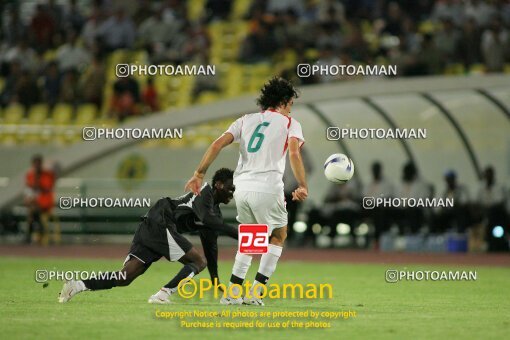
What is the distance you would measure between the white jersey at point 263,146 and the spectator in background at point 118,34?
52.5ft

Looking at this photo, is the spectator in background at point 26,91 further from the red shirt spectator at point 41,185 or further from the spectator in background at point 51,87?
the red shirt spectator at point 41,185

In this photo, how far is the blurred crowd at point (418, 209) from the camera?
2208 cm

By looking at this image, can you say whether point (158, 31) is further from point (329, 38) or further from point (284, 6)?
point (329, 38)

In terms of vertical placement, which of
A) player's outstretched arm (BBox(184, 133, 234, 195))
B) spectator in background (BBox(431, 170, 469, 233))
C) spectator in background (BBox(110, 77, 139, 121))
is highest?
spectator in background (BBox(110, 77, 139, 121))

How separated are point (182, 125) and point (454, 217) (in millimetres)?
5578

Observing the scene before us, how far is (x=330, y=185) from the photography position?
23.9 meters

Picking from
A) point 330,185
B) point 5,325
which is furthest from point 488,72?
point 5,325

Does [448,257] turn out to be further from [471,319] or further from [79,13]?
[79,13]

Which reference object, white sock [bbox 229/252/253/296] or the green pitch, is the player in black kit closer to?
the green pitch

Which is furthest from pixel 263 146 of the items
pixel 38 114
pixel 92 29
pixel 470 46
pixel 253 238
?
pixel 92 29

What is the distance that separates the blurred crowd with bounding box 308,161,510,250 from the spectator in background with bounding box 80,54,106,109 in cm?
568

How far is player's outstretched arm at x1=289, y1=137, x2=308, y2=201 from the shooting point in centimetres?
1102

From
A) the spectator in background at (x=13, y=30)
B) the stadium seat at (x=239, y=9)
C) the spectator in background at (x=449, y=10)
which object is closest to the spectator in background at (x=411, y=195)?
the spectator in background at (x=449, y=10)

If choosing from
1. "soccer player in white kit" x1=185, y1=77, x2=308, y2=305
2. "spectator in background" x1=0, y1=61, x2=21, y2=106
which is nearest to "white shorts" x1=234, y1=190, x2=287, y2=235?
"soccer player in white kit" x1=185, y1=77, x2=308, y2=305
